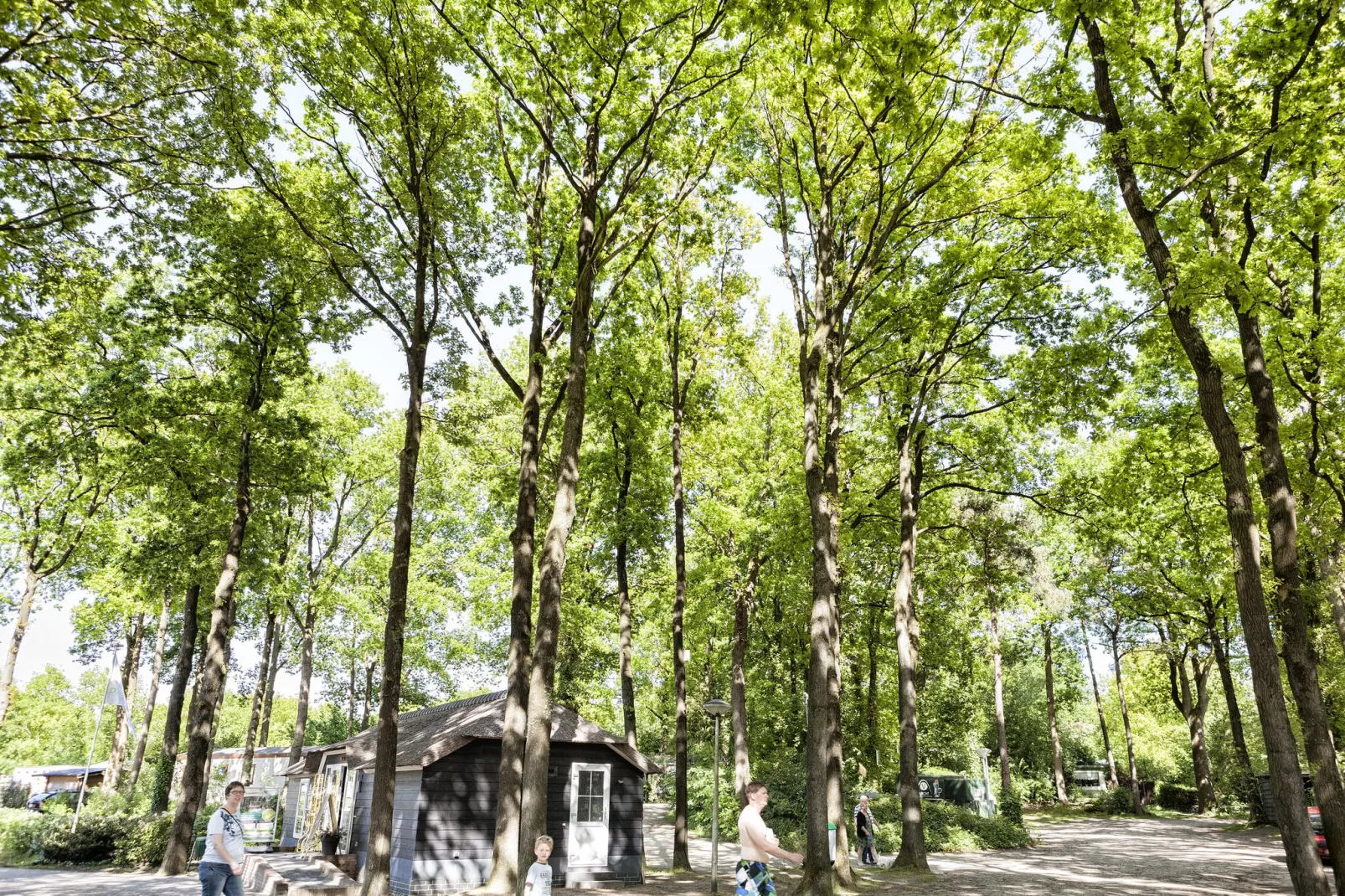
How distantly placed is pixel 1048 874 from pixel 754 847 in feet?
36.8

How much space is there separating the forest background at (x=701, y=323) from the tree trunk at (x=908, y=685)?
0.14 m

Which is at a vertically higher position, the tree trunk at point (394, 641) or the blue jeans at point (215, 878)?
the tree trunk at point (394, 641)

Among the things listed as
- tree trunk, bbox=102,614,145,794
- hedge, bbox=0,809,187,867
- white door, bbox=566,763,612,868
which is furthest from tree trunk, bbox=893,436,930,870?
tree trunk, bbox=102,614,145,794

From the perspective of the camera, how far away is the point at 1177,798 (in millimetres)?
35281

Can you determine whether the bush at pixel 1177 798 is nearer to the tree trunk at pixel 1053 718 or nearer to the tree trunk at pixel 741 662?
the tree trunk at pixel 1053 718

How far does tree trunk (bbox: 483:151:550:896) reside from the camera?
11680mm

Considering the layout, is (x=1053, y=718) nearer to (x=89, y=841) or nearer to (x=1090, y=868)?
(x=1090, y=868)

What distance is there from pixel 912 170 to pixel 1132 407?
8484 mm

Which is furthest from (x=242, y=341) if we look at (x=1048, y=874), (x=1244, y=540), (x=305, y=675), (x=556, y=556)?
(x=1048, y=874)

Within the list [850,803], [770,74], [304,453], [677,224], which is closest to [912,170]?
[770,74]

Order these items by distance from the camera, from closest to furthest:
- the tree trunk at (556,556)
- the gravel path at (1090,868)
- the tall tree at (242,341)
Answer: the tree trunk at (556,556) < the gravel path at (1090,868) < the tall tree at (242,341)

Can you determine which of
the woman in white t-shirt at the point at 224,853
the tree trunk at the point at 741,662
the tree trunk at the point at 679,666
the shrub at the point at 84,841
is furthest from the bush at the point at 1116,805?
the shrub at the point at 84,841

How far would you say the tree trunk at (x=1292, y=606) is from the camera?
9.51 m

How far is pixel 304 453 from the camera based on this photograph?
19.9 meters
